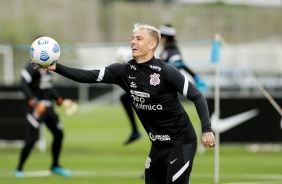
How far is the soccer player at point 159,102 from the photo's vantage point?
830cm

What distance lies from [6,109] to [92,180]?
588cm

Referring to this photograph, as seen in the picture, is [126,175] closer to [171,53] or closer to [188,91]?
A: [171,53]

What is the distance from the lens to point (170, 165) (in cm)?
838

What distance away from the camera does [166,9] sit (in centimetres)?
4994

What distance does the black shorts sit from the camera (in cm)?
835

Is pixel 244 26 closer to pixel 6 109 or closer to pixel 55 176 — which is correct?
pixel 6 109

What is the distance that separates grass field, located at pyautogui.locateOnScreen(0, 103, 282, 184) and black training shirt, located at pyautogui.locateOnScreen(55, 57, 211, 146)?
4.91 meters

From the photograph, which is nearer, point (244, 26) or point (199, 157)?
point (199, 157)

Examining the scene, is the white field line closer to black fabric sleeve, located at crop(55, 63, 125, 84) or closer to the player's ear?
black fabric sleeve, located at crop(55, 63, 125, 84)

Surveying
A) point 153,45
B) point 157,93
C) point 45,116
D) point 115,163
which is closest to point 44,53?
point 153,45

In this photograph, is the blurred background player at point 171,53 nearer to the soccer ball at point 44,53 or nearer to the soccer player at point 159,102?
the soccer player at point 159,102

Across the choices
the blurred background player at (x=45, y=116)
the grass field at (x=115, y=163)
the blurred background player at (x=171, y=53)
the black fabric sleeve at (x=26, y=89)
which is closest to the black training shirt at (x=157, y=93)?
the grass field at (x=115, y=163)

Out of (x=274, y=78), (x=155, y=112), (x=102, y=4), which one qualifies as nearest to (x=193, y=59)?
(x=274, y=78)

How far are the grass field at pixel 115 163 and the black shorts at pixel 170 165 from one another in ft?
15.8
